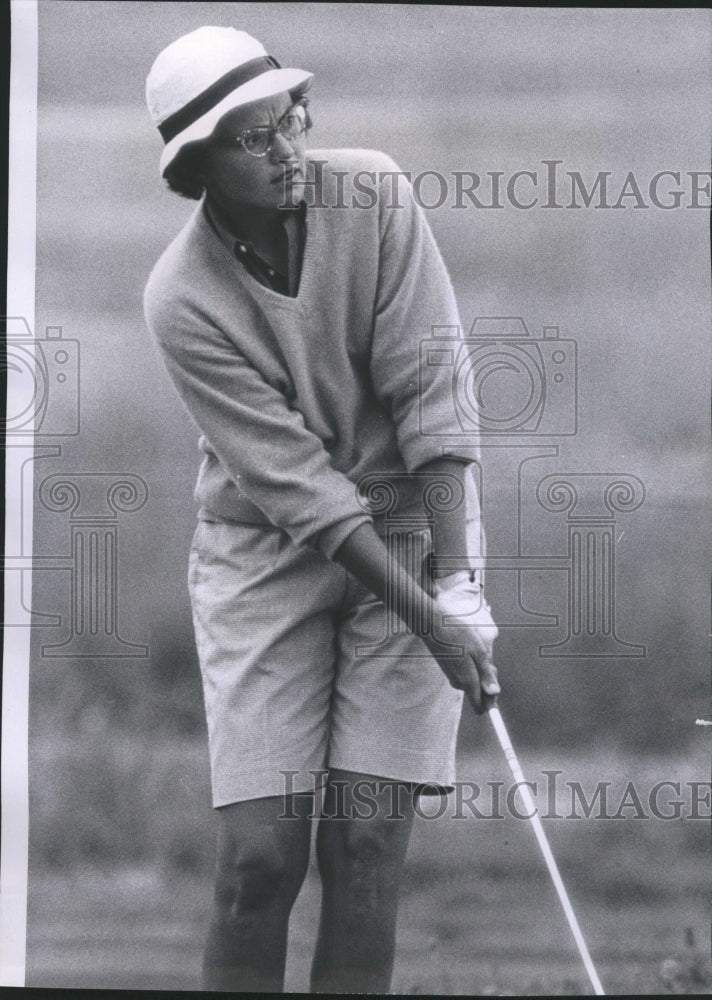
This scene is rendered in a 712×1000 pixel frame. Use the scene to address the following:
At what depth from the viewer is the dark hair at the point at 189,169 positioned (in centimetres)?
284

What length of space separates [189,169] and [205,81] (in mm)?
177

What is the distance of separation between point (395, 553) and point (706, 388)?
734 mm

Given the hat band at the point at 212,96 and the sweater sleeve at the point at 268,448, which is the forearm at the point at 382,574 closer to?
the sweater sleeve at the point at 268,448

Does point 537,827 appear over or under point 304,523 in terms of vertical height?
under

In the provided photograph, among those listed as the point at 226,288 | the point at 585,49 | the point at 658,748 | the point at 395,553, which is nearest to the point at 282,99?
the point at 226,288

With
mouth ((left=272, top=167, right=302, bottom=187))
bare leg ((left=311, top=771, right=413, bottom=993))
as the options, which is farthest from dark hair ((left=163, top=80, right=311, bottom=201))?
bare leg ((left=311, top=771, right=413, bottom=993))

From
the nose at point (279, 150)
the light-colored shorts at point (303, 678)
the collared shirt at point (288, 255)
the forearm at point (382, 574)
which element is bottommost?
the light-colored shorts at point (303, 678)

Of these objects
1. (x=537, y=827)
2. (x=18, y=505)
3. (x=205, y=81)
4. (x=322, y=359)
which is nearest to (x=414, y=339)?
(x=322, y=359)

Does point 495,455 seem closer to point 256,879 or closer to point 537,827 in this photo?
point 537,827

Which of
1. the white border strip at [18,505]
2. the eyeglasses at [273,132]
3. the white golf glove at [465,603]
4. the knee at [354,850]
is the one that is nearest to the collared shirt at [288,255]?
the eyeglasses at [273,132]

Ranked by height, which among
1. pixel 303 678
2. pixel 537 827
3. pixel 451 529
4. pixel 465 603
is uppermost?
pixel 451 529

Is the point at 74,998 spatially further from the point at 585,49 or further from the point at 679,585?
the point at 585,49

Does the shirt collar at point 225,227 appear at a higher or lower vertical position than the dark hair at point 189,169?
lower

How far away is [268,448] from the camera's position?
2807mm
